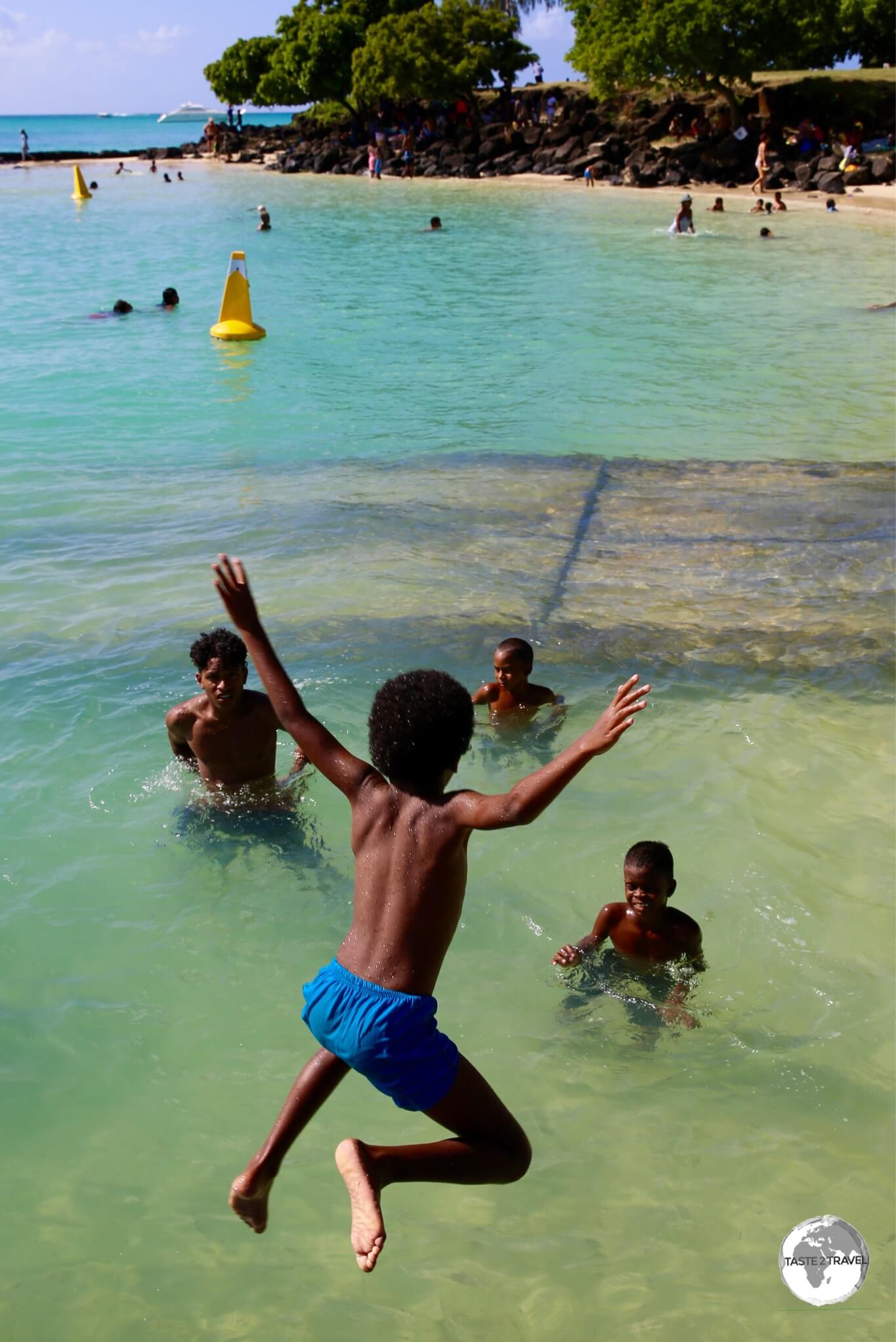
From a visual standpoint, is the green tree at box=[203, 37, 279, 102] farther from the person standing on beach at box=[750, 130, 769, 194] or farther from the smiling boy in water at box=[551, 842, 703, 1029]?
the smiling boy in water at box=[551, 842, 703, 1029]

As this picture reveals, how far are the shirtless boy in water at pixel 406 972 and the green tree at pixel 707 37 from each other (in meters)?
42.1

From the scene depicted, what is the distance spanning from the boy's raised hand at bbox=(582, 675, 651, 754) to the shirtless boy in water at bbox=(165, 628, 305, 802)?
2.51 meters

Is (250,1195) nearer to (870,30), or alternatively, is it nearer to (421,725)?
(421,725)

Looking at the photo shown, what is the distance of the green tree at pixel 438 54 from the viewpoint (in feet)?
170

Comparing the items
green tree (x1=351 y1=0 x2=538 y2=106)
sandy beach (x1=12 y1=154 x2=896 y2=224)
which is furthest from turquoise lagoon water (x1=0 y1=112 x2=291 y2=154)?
sandy beach (x1=12 y1=154 x2=896 y2=224)

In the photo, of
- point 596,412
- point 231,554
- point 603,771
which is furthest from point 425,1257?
point 596,412

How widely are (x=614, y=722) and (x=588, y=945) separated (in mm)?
2087

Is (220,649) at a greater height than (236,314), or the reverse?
(236,314)

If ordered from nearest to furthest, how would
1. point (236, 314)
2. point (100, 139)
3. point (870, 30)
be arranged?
1. point (236, 314)
2. point (870, 30)
3. point (100, 139)

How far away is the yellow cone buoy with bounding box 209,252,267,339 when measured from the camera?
17.9 m

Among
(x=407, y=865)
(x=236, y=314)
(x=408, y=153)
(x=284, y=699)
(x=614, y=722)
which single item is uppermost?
(x=408, y=153)

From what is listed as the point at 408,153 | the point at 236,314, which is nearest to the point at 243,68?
the point at 408,153

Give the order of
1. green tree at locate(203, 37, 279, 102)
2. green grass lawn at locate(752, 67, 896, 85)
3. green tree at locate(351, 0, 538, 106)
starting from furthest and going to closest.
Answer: green tree at locate(203, 37, 279, 102) → green tree at locate(351, 0, 538, 106) → green grass lawn at locate(752, 67, 896, 85)

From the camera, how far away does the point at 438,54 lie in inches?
2061
